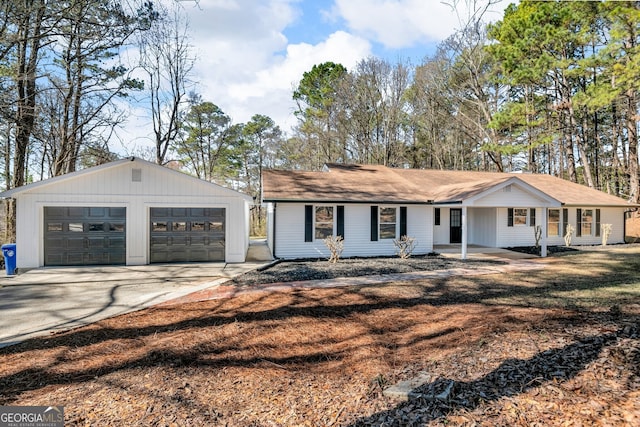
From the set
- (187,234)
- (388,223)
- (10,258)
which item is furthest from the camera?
(388,223)

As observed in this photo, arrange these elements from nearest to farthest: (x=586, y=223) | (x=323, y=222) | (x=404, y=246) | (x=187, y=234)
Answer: (x=187, y=234) → (x=323, y=222) → (x=404, y=246) → (x=586, y=223)

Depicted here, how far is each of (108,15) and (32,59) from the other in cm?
424

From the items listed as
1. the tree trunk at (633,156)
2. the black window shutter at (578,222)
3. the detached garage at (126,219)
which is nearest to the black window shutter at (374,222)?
the detached garage at (126,219)

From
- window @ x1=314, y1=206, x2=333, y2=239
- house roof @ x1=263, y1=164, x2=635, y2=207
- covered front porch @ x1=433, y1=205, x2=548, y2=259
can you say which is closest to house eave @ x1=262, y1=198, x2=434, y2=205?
house roof @ x1=263, y1=164, x2=635, y2=207

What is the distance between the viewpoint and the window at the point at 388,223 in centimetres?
1312

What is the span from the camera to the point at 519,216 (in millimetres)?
15445

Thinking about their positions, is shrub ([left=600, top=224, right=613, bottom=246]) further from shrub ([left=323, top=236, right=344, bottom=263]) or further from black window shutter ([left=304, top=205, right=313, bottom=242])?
black window shutter ([left=304, top=205, right=313, bottom=242])

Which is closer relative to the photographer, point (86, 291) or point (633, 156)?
point (86, 291)

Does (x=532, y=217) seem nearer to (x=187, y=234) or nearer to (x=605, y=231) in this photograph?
(x=605, y=231)

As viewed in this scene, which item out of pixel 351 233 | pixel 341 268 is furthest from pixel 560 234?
pixel 341 268

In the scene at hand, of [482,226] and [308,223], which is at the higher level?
[308,223]

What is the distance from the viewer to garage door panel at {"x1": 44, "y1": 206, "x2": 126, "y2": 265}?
1038 centimetres

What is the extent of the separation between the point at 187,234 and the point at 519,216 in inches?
574

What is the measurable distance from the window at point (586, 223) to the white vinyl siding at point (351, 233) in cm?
927
